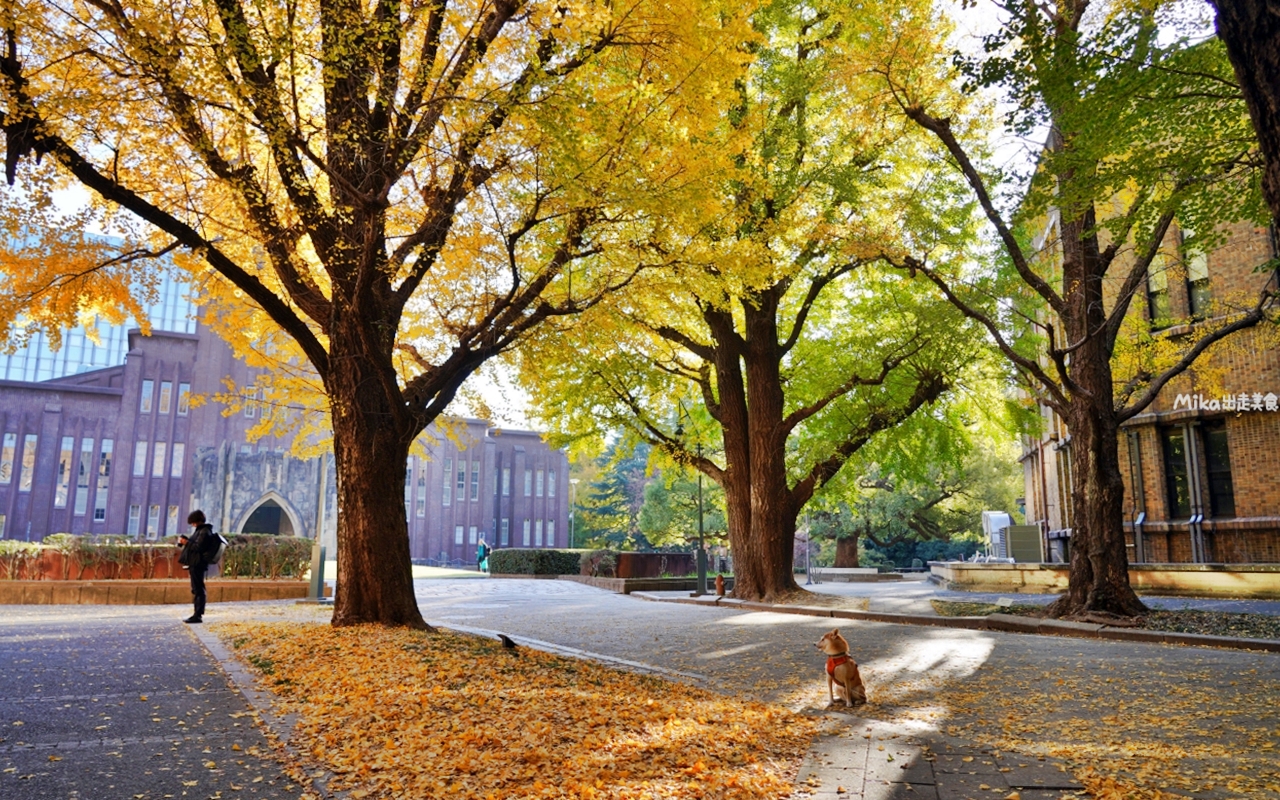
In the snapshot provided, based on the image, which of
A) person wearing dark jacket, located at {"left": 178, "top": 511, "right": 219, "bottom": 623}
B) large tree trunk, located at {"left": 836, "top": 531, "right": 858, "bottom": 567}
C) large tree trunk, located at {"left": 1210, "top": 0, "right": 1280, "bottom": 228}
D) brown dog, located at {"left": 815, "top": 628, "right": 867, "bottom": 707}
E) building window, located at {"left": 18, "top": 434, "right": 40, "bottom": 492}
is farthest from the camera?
building window, located at {"left": 18, "top": 434, "right": 40, "bottom": 492}

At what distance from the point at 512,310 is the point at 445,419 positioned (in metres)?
4.96

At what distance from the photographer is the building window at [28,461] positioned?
44.1 metres

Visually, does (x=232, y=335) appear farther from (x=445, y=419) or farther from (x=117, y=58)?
(x=117, y=58)

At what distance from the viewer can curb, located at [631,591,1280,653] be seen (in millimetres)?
10594

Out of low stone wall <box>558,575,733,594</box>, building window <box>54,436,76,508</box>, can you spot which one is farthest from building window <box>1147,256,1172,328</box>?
building window <box>54,436,76,508</box>

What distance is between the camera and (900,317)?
56.8ft

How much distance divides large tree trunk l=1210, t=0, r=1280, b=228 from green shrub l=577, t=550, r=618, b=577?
2533cm

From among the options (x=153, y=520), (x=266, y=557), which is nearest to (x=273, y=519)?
(x=153, y=520)

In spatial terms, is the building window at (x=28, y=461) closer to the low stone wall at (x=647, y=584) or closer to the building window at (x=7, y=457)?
the building window at (x=7, y=457)

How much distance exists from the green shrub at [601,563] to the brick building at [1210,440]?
45.8 feet

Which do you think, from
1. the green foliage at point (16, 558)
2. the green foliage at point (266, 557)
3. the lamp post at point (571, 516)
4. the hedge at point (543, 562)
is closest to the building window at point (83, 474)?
the hedge at point (543, 562)

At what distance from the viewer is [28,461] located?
44.5 meters

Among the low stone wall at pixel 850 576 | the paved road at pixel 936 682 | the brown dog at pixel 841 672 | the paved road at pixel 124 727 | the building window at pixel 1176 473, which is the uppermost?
the building window at pixel 1176 473

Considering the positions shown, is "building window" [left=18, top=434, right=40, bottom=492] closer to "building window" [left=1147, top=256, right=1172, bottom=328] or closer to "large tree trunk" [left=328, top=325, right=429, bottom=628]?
"large tree trunk" [left=328, top=325, right=429, bottom=628]
